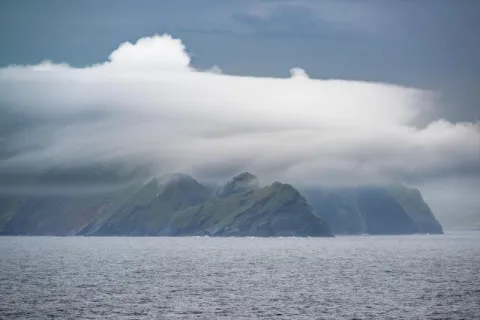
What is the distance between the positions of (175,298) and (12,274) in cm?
6546

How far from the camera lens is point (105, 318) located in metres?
106

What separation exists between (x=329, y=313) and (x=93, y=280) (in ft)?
239

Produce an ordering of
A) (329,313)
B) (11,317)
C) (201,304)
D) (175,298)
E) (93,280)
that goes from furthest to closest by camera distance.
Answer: (93,280) → (175,298) → (201,304) → (329,313) → (11,317)

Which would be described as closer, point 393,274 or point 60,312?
point 60,312

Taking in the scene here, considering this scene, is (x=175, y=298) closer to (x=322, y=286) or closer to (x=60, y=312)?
(x=60, y=312)

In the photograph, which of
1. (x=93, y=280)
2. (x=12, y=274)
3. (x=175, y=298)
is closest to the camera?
(x=175, y=298)

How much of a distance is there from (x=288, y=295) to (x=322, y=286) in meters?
19.4

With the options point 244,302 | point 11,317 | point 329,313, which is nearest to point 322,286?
point 244,302

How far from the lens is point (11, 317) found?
343ft

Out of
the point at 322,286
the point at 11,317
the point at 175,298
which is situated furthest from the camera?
the point at 322,286

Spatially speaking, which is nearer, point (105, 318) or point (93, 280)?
point (105, 318)

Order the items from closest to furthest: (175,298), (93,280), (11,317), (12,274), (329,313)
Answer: (11,317) < (329,313) < (175,298) < (93,280) < (12,274)

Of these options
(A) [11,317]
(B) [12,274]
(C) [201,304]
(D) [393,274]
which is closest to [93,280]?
(B) [12,274]

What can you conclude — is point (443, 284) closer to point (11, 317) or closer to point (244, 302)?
point (244, 302)
